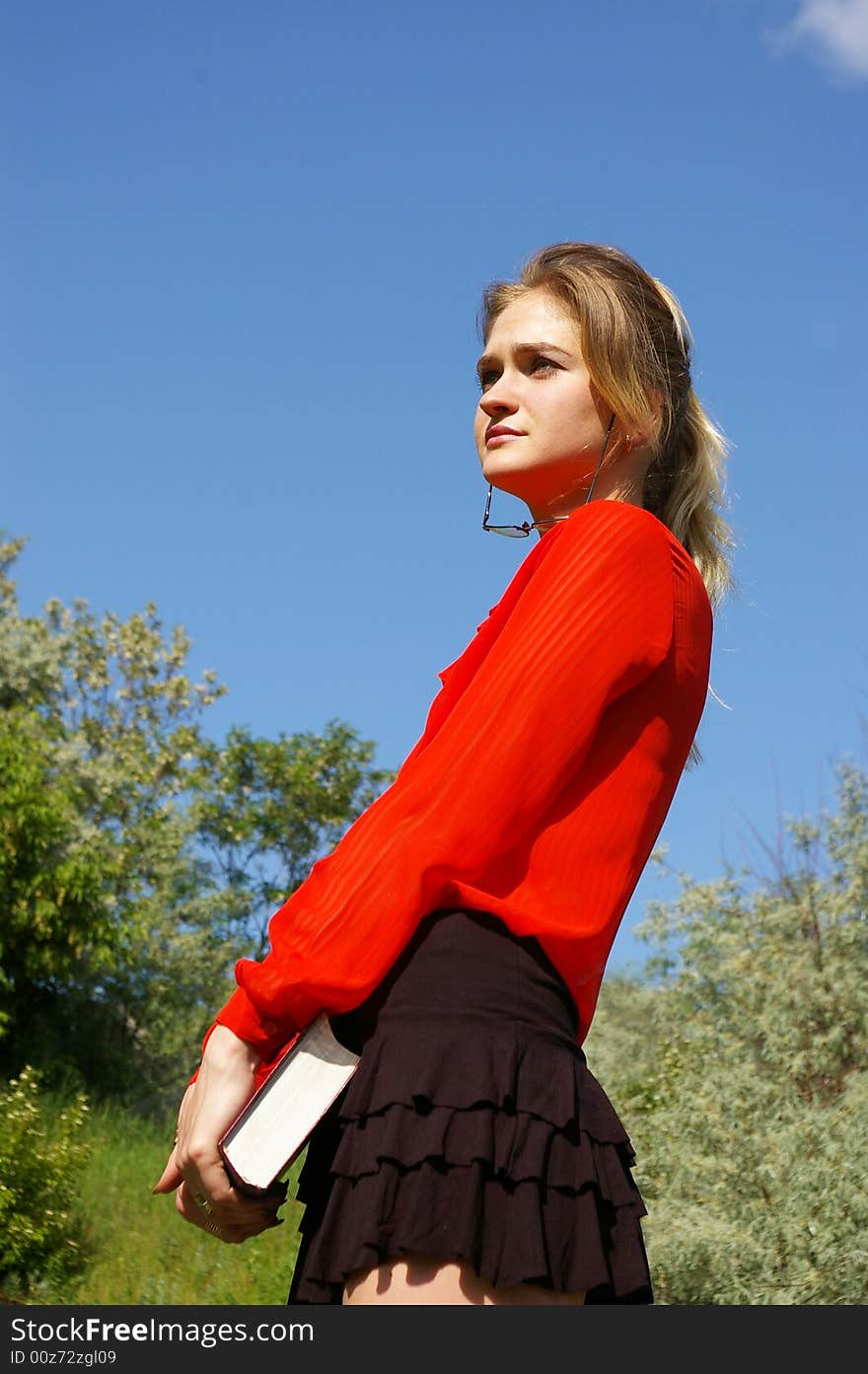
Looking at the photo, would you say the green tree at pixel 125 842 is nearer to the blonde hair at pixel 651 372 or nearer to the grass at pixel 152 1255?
Answer: the grass at pixel 152 1255

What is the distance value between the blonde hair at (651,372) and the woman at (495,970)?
0.87 ft

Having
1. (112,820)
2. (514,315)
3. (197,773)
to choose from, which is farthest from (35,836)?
(514,315)

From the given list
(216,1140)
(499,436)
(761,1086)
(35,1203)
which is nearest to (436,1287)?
(216,1140)

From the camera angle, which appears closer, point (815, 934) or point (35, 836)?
point (815, 934)

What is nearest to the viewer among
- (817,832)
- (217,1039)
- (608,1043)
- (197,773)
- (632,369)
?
(217,1039)

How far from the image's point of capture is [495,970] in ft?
4.62

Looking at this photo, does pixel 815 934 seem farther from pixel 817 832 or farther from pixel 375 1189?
pixel 375 1189

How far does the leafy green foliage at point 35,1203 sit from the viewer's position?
765 centimetres

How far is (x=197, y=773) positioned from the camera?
821 inches

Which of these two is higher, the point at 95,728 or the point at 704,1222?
the point at 95,728

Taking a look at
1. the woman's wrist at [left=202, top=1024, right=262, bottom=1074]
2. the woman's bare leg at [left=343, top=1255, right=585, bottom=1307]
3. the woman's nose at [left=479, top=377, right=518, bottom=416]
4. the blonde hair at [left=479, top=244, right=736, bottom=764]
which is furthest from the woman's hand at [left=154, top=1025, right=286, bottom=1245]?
the woman's nose at [left=479, top=377, right=518, bottom=416]

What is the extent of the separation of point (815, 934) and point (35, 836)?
7.40m

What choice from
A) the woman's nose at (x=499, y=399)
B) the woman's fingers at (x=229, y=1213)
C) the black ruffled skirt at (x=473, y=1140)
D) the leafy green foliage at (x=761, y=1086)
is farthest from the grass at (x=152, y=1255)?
the woman's nose at (x=499, y=399)

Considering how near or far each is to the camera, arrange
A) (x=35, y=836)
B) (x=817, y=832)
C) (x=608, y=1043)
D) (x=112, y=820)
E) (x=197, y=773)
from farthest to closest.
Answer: (x=197, y=773)
(x=112, y=820)
(x=35, y=836)
(x=608, y=1043)
(x=817, y=832)
